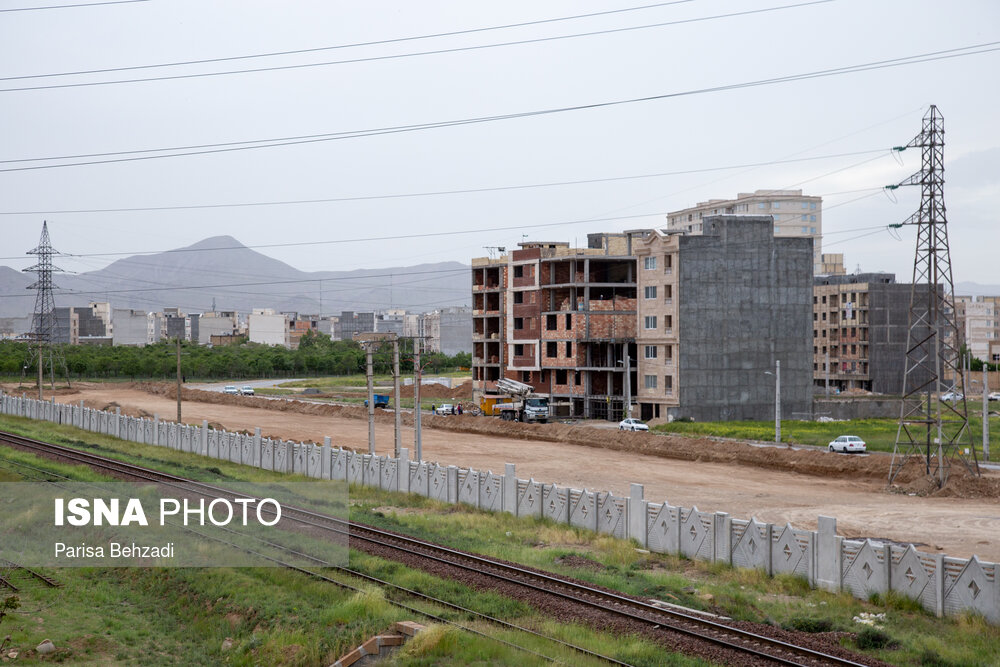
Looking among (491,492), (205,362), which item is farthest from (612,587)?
(205,362)

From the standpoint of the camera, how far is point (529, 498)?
114ft

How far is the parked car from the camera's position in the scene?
2306 inches

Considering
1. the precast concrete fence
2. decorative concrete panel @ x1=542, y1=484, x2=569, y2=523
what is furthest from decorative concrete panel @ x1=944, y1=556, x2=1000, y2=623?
decorative concrete panel @ x1=542, y1=484, x2=569, y2=523

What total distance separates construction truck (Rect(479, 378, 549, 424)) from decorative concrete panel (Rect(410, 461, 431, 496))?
42211mm

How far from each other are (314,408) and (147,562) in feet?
229

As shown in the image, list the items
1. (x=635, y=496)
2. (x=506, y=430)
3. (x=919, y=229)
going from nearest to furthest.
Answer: (x=635, y=496) → (x=919, y=229) → (x=506, y=430)

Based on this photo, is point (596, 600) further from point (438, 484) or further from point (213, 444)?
point (213, 444)

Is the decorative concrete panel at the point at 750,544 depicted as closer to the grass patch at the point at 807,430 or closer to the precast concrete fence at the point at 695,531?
the precast concrete fence at the point at 695,531

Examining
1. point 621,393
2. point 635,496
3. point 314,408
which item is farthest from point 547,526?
point 314,408

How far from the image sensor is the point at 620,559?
27.5m

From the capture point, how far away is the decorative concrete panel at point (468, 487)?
3688cm

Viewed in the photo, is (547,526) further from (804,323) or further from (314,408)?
(314,408)

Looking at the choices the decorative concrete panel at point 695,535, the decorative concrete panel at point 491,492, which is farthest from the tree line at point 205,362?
the decorative concrete panel at point 695,535

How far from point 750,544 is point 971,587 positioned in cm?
633
